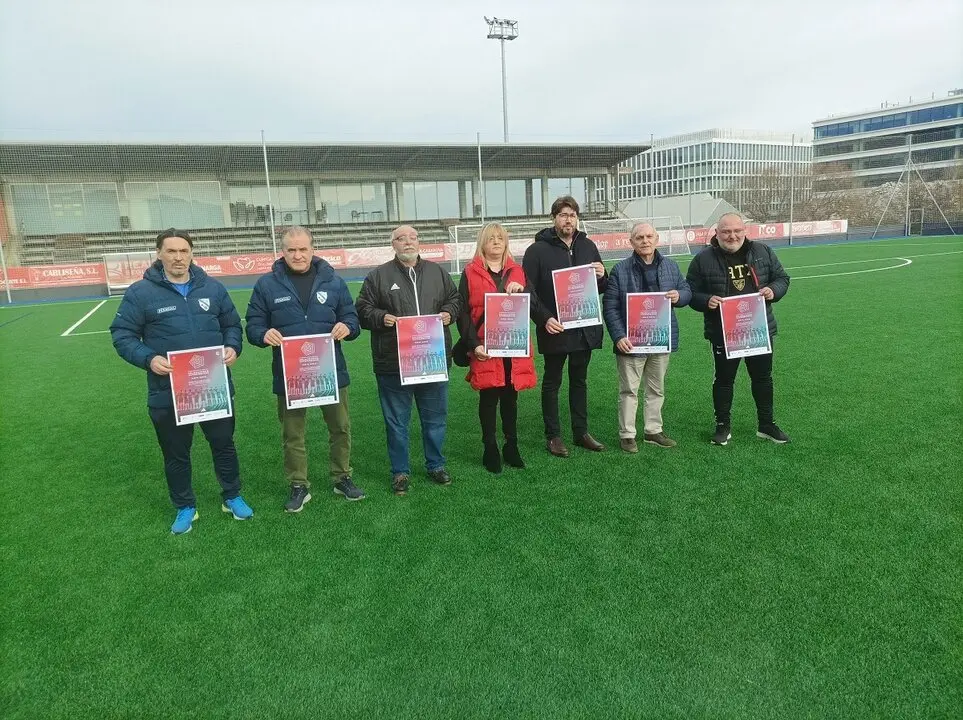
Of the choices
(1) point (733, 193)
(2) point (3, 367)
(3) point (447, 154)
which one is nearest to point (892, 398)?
(2) point (3, 367)

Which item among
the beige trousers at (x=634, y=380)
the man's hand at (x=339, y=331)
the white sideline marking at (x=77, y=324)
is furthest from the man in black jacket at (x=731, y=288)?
the white sideline marking at (x=77, y=324)

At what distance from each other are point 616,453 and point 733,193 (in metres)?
52.3

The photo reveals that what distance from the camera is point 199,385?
12.3 feet

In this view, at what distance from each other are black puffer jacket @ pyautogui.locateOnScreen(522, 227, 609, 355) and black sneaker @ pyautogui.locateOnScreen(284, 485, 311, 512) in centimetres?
198

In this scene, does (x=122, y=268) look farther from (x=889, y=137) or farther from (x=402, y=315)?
(x=889, y=137)

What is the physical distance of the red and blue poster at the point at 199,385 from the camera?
369 centimetres

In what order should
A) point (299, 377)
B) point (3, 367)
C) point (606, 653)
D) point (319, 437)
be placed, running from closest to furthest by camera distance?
point (606, 653)
point (299, 377)
point (319, 437)
point (3, 367)

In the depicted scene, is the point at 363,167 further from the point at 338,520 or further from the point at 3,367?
the point at 338,520

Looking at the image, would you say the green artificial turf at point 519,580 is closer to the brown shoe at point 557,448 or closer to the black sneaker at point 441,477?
the black sneaker at point 441,477

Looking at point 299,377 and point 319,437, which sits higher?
point 299,377

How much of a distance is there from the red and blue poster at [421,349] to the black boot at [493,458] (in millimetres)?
787

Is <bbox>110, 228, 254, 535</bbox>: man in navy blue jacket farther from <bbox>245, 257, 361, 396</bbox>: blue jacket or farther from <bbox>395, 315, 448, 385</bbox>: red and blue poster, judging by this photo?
<bbox>395, 315, 448, 385</bbox>: red and blue poster

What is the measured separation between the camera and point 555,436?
5.07 m

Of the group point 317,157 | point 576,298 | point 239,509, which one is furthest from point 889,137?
point 239,509
